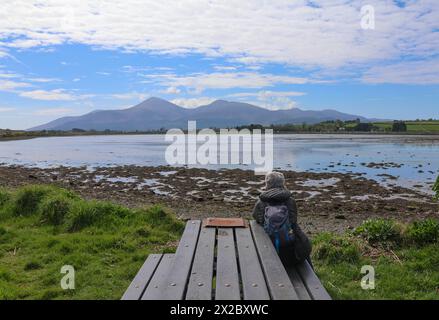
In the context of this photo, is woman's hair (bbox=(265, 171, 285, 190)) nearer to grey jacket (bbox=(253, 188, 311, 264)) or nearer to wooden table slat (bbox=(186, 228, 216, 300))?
grey jacket (bbox=(253, 188, 311, 264))

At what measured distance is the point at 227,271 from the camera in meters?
3.93

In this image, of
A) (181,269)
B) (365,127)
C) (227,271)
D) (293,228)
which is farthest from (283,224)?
(365,127)

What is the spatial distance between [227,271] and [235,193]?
17.9 metres

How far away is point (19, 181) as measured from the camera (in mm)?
25859

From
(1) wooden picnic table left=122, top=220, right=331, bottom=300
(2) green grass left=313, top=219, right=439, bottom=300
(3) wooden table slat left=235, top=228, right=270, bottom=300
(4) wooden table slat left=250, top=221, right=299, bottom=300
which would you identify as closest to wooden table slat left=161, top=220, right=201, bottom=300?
(1) wooden picnic table left=122, top=220, right=331, bottom=300

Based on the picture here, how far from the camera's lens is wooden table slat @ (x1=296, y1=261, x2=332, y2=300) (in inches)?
146

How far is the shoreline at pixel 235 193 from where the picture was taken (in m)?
16.2

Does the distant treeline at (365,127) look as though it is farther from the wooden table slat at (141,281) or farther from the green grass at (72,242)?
the wooden table slat at (141,281)

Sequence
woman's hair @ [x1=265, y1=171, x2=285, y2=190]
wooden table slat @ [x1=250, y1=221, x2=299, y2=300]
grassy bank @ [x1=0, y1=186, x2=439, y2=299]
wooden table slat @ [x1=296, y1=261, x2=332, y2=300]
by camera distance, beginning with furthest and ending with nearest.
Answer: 1. grassy bank @ [x1=0, y1=186, x2=439, y2=299]
2. woman's hair @ [x1=265, y1=171, x2=285, y2=190]
3. wooden table slat @ [x1=296, y1=261, x2=332, y2=300]
4. wooden table slat @ [x1=250, y1=221, x2=299, y2=300]

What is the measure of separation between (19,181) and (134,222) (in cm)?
1975

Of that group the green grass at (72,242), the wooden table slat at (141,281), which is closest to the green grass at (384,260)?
the wooden table slat at (141,281)

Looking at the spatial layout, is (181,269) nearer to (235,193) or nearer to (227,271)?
(227,271)
